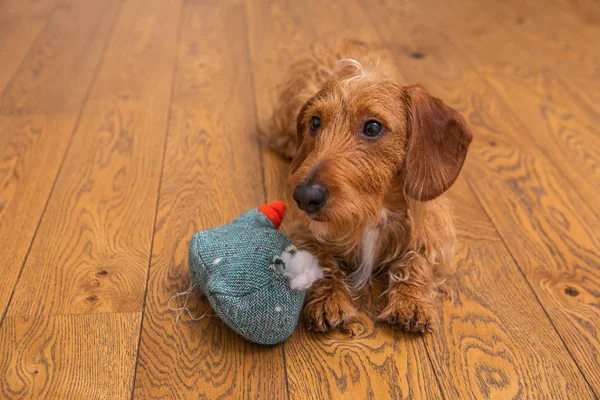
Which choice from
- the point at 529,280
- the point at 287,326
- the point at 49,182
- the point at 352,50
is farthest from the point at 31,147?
→ the point at 529,280

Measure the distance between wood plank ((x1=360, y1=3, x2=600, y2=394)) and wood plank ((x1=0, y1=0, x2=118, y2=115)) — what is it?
1752mm

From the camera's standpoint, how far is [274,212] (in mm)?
2133

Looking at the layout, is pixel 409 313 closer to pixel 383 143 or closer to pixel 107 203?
pixel 383 143

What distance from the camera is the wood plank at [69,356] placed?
5.67ft

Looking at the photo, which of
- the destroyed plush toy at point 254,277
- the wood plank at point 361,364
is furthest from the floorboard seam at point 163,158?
the wood plank at point 361,364

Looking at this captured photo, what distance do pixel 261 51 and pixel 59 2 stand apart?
172 centimetres

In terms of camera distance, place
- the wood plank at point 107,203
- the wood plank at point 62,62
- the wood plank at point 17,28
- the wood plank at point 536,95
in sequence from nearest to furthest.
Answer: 1. the wood plank at point 107,203
2. the wood plank at point 536,95
3. the wood plank at point 62,62
4. the wood plank at point 17,28

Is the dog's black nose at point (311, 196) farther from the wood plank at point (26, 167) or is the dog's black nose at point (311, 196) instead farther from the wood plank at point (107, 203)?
the wood plank at point (26, 167)

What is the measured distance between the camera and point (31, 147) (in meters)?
2.92

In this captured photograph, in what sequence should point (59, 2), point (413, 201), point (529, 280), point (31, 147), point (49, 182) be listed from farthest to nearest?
point (59, 2), point (31, 147), point (49, 182), point (529, 280), point (413, 201)

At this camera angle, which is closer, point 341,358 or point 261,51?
point 341,358

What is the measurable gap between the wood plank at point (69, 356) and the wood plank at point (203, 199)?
52 millimetres

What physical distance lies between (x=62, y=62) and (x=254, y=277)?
2.48m

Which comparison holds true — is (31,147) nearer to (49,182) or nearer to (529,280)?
(49,182)
